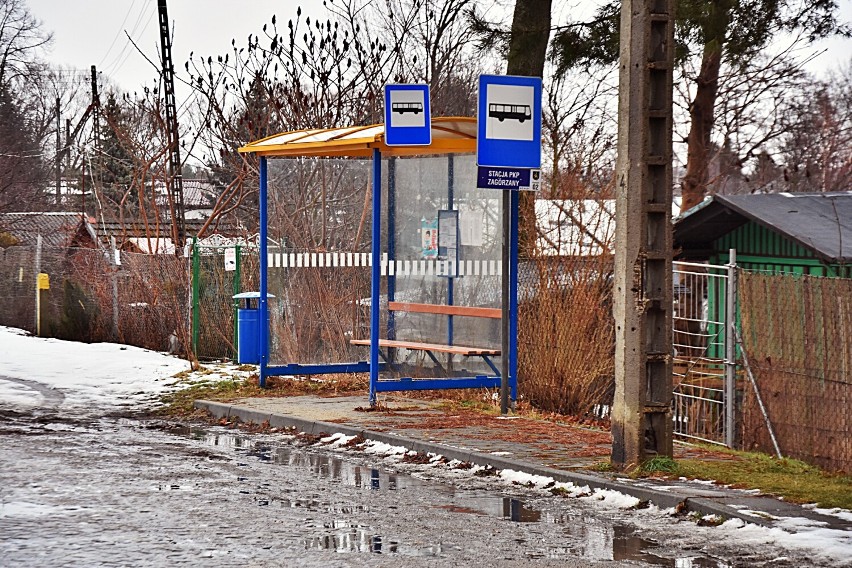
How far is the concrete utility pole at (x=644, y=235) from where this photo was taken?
9.95 meters

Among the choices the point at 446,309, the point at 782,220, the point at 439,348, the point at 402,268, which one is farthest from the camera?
the point at 782,220

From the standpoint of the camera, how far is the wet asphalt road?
7.29m

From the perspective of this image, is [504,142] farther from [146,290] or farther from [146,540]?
[146,290]

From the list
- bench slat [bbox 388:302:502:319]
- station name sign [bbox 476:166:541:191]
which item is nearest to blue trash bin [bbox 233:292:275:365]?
bench slat [bbox 388:302:502:319]

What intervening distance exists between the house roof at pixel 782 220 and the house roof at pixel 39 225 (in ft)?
96.1

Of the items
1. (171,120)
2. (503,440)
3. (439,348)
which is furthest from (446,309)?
(171,120)

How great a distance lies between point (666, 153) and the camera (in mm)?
10000

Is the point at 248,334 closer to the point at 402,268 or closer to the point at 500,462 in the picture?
the point at 402,268

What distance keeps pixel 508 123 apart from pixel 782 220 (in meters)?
8.76

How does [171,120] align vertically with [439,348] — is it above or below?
above

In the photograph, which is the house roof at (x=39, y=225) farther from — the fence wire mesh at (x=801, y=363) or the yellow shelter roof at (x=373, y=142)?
the fence wire mesh at (x=801, y=363)

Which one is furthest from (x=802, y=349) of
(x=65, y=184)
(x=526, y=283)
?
(x=65, y=184)

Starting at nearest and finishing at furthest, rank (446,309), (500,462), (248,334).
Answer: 1. (500,462)
2. (446,309)
3. (248,334)

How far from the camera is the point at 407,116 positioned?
527 inches
